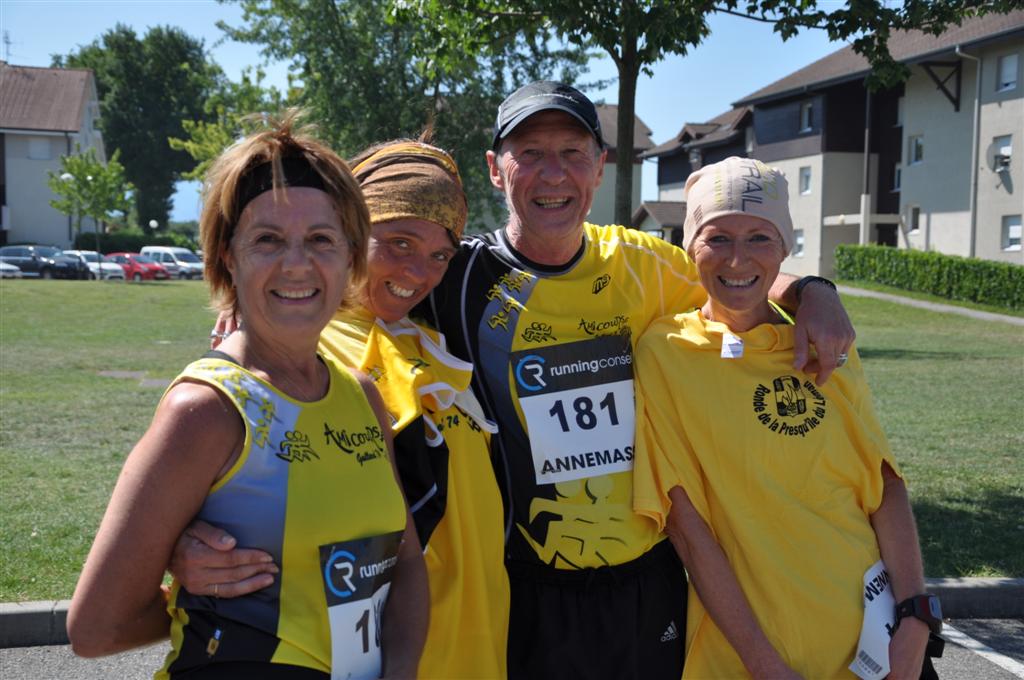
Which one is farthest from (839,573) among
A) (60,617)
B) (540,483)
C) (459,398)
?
(60,617)

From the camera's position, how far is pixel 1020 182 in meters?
34.1

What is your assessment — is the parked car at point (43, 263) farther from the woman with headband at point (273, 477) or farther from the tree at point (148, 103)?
the woman with headband at point (273, 477)

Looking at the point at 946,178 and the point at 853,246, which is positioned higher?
the point at 946,178

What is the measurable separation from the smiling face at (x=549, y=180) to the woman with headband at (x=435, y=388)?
32cm

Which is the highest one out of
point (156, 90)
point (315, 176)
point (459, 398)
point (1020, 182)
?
point (156, 90)

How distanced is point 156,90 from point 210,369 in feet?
292

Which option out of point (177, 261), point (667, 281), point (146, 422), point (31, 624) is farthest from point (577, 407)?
point (177, 261)

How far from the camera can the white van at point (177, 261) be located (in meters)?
54.3

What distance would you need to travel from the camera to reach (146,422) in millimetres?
10570

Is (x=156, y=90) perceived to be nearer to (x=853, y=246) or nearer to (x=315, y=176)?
(x=853, y=246)

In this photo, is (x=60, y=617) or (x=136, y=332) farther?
(x=136, y=332)

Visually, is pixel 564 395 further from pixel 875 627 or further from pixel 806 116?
pixel 806 116

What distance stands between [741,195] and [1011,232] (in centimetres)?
3729

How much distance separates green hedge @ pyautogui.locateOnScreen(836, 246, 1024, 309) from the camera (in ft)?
97.4
